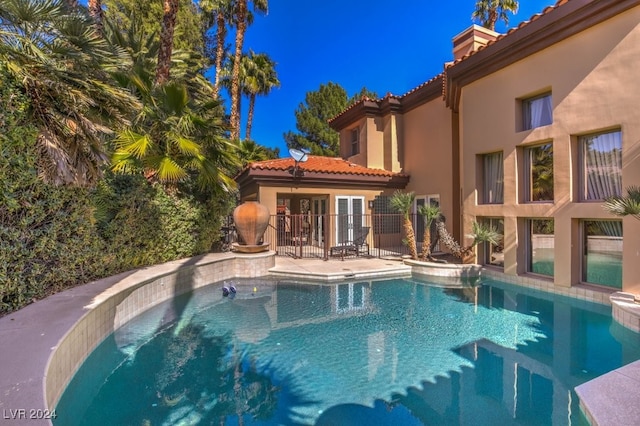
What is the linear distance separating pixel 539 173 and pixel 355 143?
1165 cm

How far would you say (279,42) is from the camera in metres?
27.8

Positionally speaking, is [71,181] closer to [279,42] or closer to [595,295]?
[595,295]

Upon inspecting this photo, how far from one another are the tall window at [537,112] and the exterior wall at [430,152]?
411cm

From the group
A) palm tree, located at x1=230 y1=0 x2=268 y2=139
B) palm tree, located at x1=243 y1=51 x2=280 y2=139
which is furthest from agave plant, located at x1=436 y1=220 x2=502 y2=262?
palm tree, located at x1=243 y1=51 x2=280 y2=139

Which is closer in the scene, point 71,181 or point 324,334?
point 71,181

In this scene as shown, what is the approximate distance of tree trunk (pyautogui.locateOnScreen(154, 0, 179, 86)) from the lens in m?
10.4

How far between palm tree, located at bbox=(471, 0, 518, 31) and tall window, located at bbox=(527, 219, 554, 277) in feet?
60.6

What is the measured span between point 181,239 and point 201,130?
3.56m

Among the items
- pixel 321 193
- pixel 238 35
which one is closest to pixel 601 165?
pixel 321 193

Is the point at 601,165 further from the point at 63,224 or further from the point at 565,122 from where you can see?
the point at 63,224

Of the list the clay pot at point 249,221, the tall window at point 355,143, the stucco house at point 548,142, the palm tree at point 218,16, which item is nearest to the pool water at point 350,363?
the stucco house at point 548,142

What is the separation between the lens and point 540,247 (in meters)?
10.5

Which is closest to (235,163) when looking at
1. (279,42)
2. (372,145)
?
(372,145)

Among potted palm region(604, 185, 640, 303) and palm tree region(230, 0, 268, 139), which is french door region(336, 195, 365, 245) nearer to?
palm tree region(230, 0, 268, 139)
